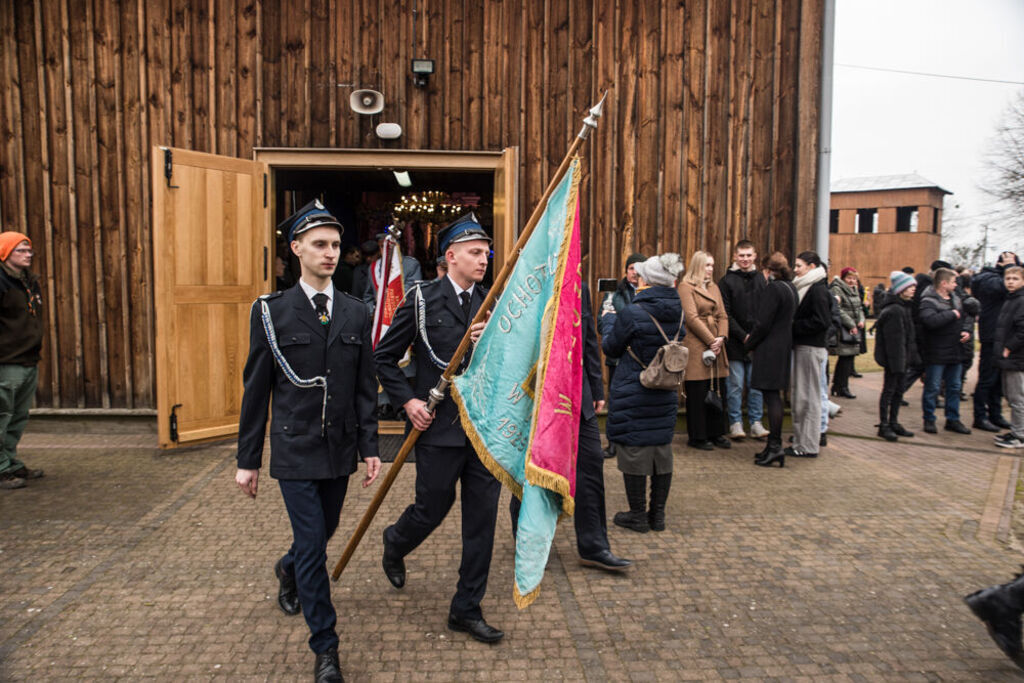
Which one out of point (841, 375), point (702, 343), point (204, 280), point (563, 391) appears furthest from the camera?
point (841, 375)

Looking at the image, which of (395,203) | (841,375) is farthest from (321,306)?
(841,375)

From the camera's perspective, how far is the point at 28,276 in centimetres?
584

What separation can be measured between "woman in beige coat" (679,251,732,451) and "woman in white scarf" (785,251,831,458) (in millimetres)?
713

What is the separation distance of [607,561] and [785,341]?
355 cm

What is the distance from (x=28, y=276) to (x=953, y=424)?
9.79 m

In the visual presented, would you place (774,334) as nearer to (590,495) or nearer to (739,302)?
(739,302)

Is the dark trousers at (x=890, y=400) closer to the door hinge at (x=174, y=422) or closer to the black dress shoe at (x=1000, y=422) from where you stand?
the black dress shoe at (x=1000, y=422)

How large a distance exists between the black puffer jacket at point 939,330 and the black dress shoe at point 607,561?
603 centimetres

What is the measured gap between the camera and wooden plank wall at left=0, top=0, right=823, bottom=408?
7207 mm

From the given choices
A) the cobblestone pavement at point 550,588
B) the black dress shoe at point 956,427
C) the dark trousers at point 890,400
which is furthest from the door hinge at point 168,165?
the black dress shoe at point 956,427

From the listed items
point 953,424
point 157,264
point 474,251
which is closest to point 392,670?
point 474,251

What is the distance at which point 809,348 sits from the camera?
689cm

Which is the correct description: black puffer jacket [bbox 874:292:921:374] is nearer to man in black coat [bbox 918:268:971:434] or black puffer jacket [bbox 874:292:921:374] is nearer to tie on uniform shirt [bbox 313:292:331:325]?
man in black coat [bbox 918:268:971:434]

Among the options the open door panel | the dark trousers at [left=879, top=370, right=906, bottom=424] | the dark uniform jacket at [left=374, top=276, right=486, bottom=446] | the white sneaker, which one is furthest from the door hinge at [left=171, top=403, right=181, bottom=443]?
the dark trousers at [left=879, top=370, right=906, bottom=424]
